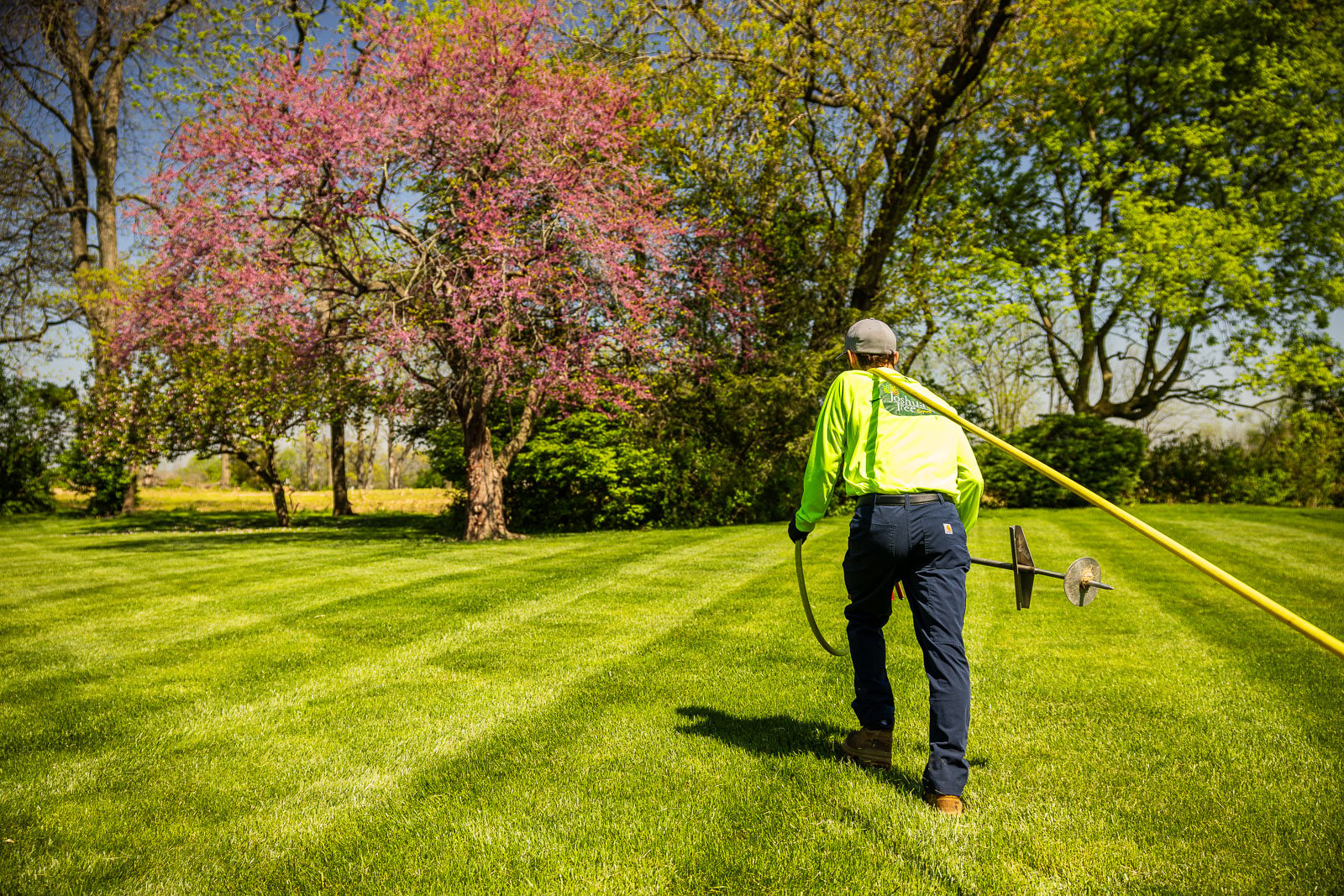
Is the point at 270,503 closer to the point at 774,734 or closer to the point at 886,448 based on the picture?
the point at 774,734

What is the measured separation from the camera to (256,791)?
3539 mm

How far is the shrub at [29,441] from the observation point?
22000 millimetres

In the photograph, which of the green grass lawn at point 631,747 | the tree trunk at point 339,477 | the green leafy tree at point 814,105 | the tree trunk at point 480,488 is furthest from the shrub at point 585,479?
the tree trunk at point 339,477

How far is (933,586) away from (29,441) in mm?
26965

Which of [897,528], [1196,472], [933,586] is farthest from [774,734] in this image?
[1196,472]

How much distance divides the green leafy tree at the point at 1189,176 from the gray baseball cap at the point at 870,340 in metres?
16.1

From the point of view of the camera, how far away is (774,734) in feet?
13.4

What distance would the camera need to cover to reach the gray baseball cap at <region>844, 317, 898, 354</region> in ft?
11.7

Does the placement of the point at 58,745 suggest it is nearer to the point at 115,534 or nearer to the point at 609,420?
the point at 609,420

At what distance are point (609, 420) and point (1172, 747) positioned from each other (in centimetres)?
1265

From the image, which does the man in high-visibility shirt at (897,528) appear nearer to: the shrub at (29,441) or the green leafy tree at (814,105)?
the green leafy tree at (814,105)

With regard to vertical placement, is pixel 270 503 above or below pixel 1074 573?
below

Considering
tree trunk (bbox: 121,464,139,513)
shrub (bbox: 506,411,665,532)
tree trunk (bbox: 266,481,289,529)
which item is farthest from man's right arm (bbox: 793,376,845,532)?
tree trunk (bbox: 121,464,139,513)

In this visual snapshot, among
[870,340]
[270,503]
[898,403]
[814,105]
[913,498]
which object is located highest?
[814,105]
